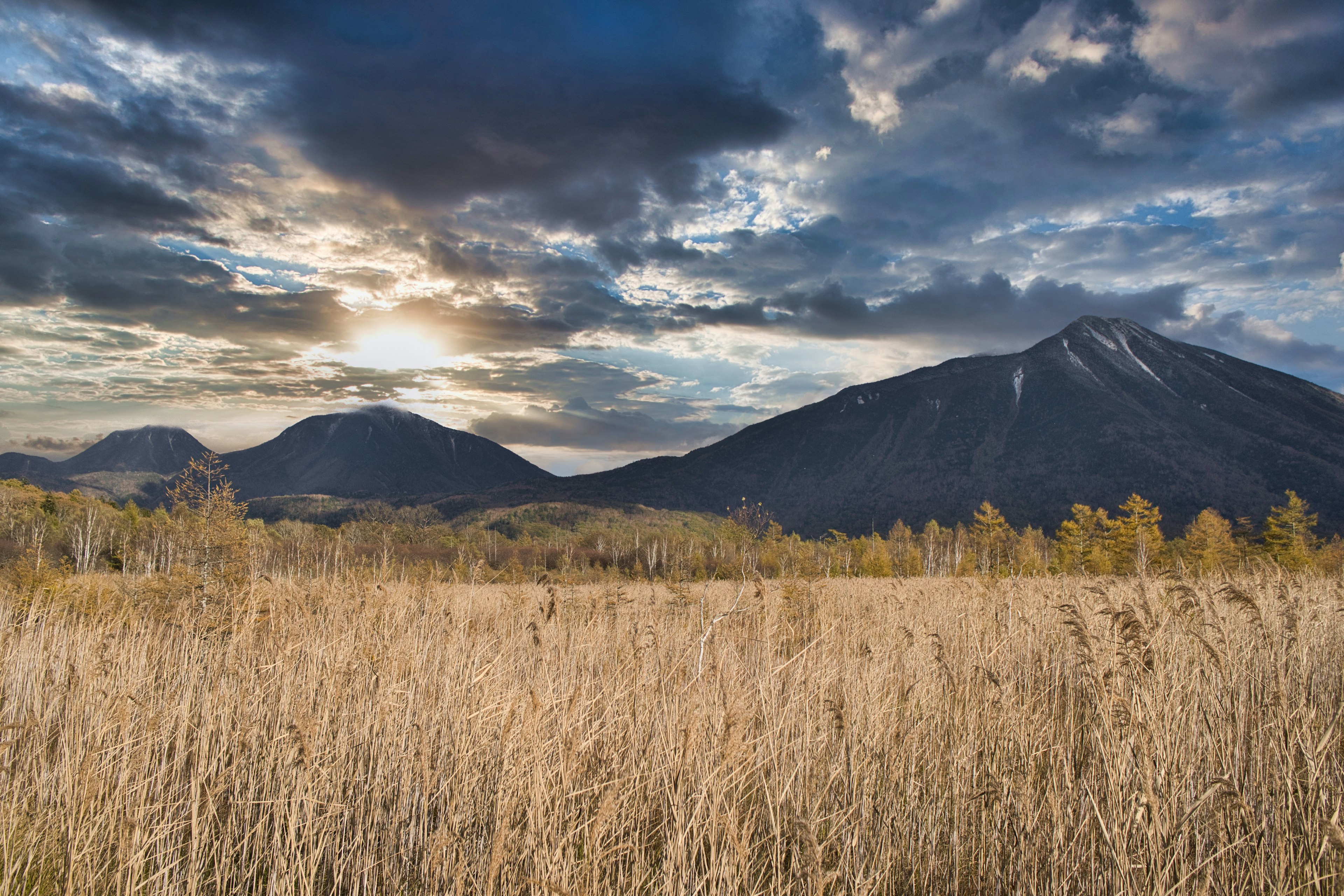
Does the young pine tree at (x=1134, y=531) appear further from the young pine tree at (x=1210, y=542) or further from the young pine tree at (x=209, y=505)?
the young pine tree at (x=209, y=505)

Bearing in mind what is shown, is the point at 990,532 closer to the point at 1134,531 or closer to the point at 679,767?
the point at 1134,531

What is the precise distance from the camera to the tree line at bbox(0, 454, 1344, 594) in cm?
1155

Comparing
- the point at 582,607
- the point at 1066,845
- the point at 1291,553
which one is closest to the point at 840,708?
the point at 1066,845

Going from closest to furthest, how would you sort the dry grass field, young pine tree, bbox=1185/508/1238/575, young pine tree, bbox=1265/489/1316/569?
1. the dry grass field
2. young pine tree, bbox=1265/489/1316/569
3. young pine tree, bbox=1185/508/1238/575

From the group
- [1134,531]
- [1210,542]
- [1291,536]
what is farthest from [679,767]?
[1291,536]

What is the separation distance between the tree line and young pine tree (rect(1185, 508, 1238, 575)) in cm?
17

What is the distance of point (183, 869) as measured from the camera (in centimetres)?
287

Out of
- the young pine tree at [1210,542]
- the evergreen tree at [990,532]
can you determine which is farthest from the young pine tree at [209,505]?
the evergreen tree at [990,532]

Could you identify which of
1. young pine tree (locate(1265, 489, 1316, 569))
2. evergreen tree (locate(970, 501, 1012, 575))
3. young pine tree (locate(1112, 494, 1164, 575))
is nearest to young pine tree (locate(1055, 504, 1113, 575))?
young pine tree (locate(1112, 494, 1164, 575))

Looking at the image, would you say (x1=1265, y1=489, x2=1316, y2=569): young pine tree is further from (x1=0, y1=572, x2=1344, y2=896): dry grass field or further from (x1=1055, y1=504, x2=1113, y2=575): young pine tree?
(x1=0, y1=572, x2=1344, y2=896): dry grass field

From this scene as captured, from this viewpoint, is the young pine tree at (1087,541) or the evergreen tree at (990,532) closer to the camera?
the young pine tree at (1087,541)

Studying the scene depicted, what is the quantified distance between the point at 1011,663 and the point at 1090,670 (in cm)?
179

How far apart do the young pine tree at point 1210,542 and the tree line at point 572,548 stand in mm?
170

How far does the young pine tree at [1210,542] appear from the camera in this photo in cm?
2759
